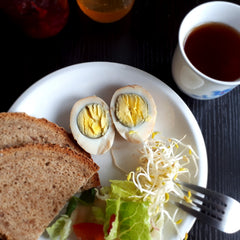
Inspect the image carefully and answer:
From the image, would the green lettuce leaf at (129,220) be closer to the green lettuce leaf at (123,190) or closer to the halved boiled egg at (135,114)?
the green lettuce leaf at (123,190)

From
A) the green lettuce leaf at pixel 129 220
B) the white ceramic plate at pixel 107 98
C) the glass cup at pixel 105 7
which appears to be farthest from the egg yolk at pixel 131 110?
the glass cup at pixel 105 7

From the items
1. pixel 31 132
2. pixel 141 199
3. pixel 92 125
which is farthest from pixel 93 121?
pixel 141 199

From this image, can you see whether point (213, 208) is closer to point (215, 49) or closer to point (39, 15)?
point (215, 49)

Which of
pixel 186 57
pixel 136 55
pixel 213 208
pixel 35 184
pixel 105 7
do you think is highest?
pixel 105 7

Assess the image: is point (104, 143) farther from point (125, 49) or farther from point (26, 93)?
point (125, 49)

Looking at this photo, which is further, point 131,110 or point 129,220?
point 131,110

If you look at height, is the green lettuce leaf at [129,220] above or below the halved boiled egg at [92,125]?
below

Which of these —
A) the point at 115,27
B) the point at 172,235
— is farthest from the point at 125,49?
the point at 172,235

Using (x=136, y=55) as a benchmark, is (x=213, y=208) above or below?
below
